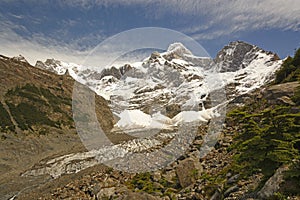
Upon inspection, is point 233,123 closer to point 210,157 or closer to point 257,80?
point 210,157

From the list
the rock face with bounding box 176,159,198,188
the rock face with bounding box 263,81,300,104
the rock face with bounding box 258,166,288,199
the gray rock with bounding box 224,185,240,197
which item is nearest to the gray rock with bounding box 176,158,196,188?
the rock face with bounding box 176,159,198,188

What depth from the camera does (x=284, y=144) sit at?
11.3 metres

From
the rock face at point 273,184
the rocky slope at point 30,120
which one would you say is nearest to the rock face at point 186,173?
the rock face at point 273,184

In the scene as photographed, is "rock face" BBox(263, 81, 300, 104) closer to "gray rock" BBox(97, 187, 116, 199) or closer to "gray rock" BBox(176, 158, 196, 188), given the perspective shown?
"gray rock" BBox(176, 158, 196, 188)

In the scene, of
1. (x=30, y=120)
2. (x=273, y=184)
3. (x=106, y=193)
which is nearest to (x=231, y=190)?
(x=273, y=184)

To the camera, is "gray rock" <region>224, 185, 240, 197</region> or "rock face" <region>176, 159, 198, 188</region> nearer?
"gray rock" <region>224, 185, 240, 197</region>

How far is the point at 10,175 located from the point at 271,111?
154 ft

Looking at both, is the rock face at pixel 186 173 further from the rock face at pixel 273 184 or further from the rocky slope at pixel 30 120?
the rocky slope at pixel 30 120

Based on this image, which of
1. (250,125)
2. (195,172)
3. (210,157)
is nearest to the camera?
(250,125)

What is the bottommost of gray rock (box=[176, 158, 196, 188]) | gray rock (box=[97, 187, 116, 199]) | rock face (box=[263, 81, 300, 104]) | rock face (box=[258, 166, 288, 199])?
gray rock (box=[97, 187, 116, 199])

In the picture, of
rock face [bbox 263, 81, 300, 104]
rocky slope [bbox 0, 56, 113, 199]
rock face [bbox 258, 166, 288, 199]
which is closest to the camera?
rock face [bbox 258, 166, 288, 199]

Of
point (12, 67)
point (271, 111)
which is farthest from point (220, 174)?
point (12, 67)

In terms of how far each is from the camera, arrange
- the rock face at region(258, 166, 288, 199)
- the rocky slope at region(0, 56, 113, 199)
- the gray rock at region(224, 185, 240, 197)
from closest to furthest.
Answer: the rock face at region(258, 166, 288, 199) < the gray rock at region(224, 185, 240, 197) < the rocky slope at region(0, 56, 113, 199)

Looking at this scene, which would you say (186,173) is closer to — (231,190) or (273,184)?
(231,190)
